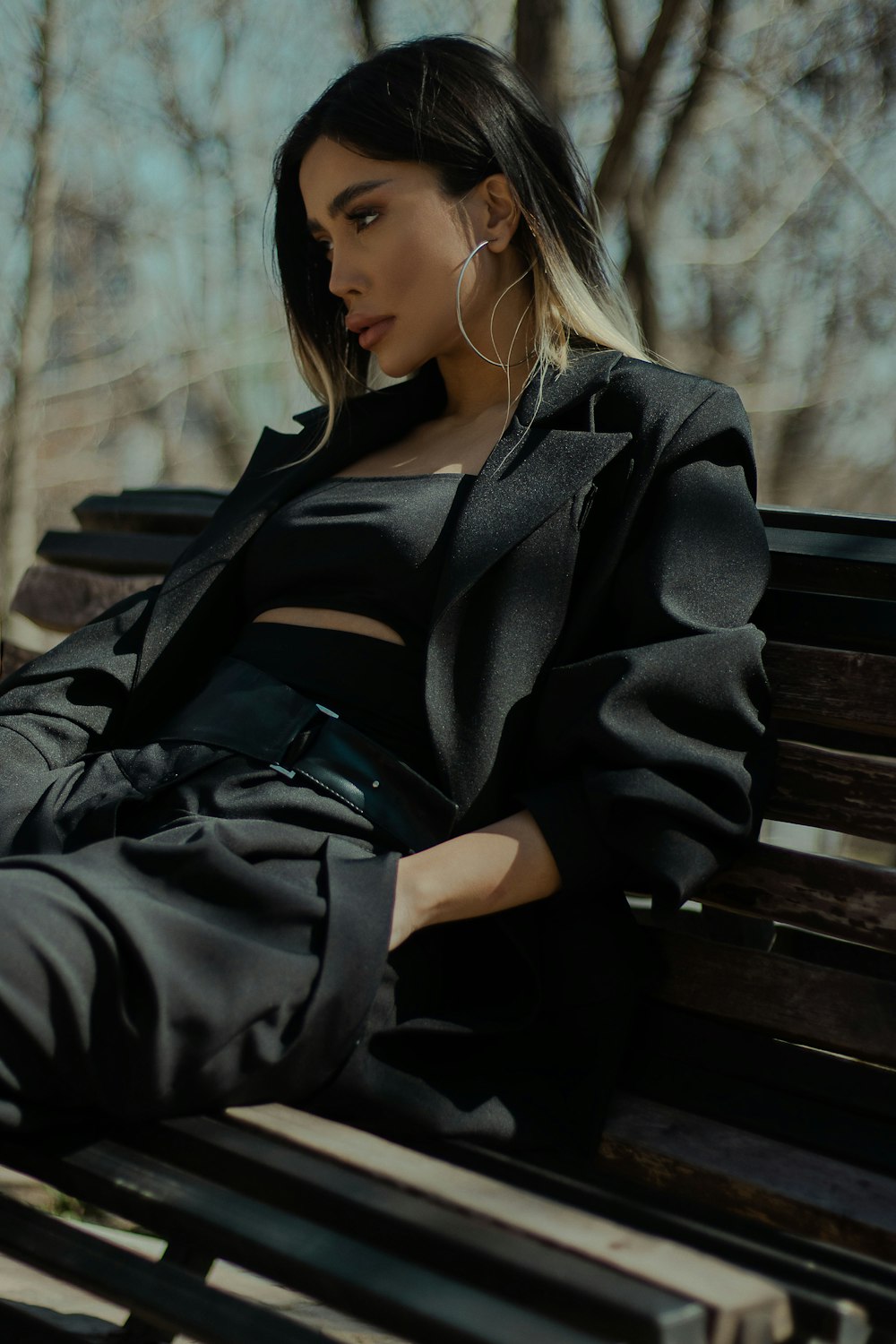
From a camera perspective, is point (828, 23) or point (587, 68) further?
point (587, 68)

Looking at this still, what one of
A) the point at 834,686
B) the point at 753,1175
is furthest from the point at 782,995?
the point at 834,686

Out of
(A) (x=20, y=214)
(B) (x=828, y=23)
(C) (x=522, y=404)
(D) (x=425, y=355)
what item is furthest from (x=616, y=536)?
(A) (x=20, y=214)

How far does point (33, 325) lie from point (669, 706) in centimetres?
701

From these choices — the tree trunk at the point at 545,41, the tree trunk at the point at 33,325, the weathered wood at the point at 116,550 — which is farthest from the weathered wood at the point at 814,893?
the tree trunk at the point at 33,325

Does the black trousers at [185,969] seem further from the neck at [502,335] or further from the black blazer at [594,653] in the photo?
the neck at [502,335]

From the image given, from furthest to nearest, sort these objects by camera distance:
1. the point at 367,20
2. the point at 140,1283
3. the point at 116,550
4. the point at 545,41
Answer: the point at 367,20, the point at 545,41, the point at 116,550, the point at 140,1283

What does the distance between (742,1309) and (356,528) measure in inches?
55.1

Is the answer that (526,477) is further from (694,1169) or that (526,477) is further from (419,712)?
(694,1169)

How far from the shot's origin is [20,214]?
28.6ft

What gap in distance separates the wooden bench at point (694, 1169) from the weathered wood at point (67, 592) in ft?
5.60

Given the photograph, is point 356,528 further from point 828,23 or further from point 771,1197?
point 828,23

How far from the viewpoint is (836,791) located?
2.02 m

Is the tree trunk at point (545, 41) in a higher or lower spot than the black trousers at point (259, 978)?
higher

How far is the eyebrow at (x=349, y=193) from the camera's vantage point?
242 centimetres
